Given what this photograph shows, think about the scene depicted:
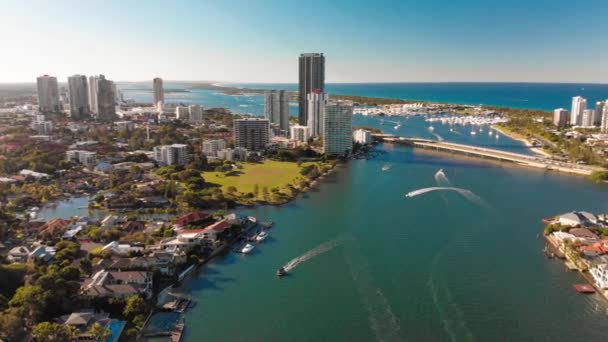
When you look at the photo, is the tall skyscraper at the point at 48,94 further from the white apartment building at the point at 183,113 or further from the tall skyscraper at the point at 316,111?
the tall skyscraper at the point at 316,111

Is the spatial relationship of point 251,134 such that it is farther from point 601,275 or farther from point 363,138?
point 601,275

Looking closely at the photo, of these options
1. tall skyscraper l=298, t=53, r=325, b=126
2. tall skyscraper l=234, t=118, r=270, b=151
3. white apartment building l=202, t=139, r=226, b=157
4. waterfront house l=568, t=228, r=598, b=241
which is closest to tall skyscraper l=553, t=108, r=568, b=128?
tall skyscraper l=298, t=53, r=325, b=126

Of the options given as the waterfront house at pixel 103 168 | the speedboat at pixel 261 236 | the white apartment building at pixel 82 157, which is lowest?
the speedboat at pixel 261 236

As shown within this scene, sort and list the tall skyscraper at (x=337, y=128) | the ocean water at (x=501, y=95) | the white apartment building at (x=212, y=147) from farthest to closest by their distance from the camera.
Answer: the ocean water at (x=501, y=95) < the tall skyscraper at (x=337, y=128) < the white apartment building at (x=212, y=147)

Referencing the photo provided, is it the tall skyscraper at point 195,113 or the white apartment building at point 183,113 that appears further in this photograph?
the white apartment building at point 183,113

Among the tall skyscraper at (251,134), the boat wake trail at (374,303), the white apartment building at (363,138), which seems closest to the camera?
the boat wake trail at (374,303)

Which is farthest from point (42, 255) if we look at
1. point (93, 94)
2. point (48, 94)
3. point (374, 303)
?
point (48, 94)

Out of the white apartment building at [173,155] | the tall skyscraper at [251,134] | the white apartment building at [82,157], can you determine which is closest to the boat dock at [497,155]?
the tall skyscraper at [251,134]
